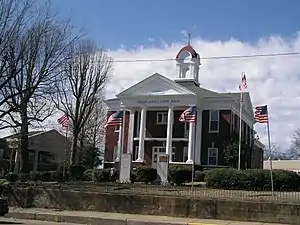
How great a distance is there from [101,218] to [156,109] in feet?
108

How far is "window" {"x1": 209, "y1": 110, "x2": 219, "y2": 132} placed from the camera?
51.0m

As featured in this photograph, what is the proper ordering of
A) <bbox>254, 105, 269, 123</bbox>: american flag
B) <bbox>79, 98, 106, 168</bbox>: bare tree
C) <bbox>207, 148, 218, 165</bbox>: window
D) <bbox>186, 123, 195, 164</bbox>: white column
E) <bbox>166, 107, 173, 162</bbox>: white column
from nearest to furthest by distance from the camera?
<bbox>254, 105, 269, 123</bbox>: american flag
<bbox>186, 123, 195, 164</bbox>: white column
<bbox>166, 107, 173, 162</bbox>: white column
<bbox>207, 148, 218, 165</bbox>: window
<bbox>79, 98, 106, 168</bbox>: bare tree

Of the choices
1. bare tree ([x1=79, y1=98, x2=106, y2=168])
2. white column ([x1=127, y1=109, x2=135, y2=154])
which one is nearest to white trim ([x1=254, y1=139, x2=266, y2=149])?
white column ([x1=127, y1=109, x2=135, y2=154])

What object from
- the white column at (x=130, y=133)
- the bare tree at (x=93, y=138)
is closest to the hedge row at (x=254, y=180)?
the white column at (x=130, y=133)

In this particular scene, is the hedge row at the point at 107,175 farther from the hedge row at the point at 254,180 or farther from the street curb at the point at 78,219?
the street curb at the point at 78,219

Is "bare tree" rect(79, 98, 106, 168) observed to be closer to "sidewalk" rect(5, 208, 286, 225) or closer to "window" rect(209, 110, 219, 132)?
"window" rect(209, 110, 219, 132)

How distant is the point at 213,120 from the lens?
51.3m

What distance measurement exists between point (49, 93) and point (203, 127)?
22205mm

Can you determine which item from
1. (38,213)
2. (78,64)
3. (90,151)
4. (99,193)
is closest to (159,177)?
(99,193)

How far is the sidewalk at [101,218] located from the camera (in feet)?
63.1

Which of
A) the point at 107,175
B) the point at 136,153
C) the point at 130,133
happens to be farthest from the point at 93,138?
the point at 107,175

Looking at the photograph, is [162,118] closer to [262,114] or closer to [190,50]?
[190,50]

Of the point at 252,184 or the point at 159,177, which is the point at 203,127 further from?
the point at 252,184

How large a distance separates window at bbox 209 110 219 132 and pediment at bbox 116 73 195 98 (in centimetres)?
354
